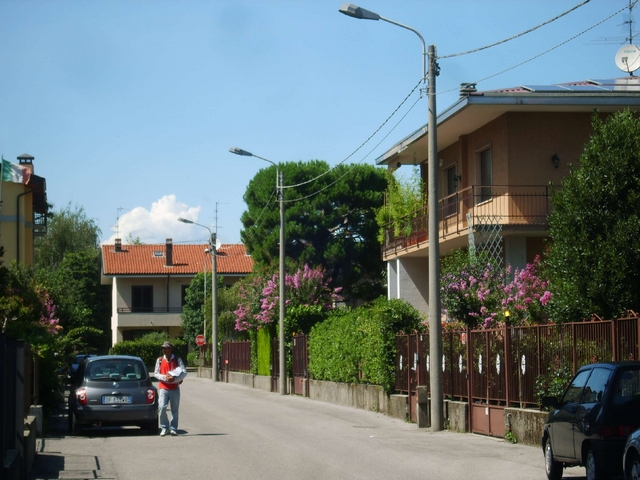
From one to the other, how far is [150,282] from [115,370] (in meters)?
63.2

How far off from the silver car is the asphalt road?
1.31 ft

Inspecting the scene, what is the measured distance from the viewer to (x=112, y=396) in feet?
58.9

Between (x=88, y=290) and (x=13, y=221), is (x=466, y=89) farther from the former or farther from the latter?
(x=88, y=290)

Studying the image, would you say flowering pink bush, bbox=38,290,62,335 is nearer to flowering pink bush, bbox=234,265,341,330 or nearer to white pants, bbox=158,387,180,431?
flowering pink bush, bbox=234,265,341,330

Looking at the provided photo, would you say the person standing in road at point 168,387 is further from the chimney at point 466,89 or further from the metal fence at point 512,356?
the chimney at point 466,89

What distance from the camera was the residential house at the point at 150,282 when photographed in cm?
7925

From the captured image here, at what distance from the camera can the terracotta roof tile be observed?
8019 centimetres

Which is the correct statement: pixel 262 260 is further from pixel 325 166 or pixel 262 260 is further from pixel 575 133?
pixel 575 133

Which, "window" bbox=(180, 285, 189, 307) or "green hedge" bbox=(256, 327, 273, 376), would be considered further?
"window" bbox=(180, 285, 189, 307)

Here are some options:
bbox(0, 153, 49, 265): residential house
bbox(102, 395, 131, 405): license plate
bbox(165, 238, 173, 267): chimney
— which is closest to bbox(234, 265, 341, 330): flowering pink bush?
bbox(0, 153, 49, 265): residential house

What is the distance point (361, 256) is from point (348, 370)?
31.2 metres

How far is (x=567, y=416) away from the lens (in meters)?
11.2

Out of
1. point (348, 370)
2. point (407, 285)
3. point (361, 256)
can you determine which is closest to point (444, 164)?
point (407, 285)

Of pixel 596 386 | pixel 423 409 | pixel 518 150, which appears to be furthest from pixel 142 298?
pixel 596 386
